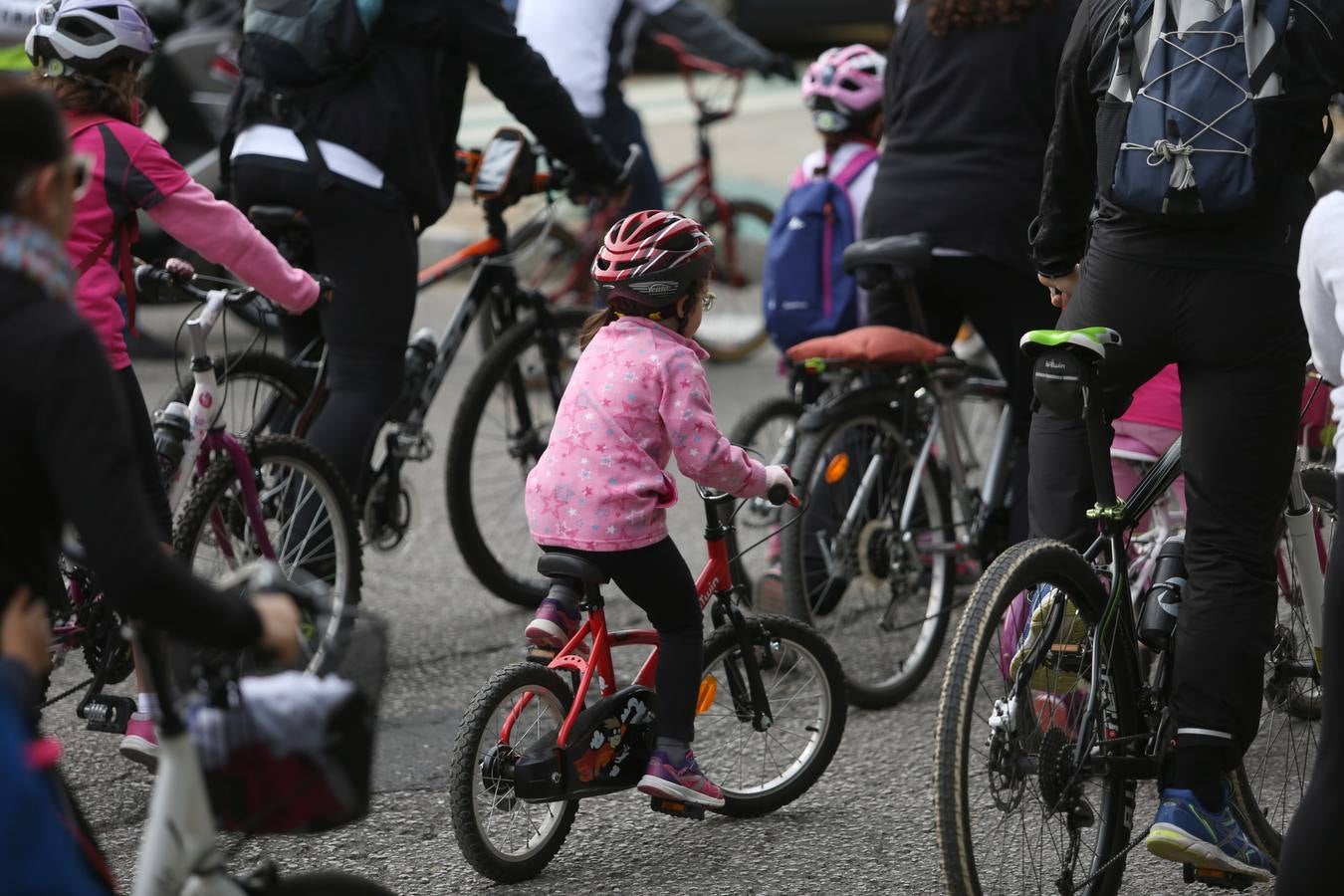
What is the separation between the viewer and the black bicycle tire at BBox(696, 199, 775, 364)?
8805mm

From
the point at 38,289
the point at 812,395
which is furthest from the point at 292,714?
the point at 812,395

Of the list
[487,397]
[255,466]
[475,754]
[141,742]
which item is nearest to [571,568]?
[475,754]

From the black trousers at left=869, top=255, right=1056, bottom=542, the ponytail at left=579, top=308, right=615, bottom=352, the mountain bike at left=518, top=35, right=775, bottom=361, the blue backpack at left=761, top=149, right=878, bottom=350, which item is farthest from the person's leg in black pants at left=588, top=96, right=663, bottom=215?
the ponytail at left=579, top=308, right=615, bottom=352

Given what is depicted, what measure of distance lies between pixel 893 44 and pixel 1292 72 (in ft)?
6.48

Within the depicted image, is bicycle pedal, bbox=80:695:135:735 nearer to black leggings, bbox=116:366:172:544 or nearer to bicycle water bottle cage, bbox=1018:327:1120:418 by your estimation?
black leggings, bbox=116:366:172:544

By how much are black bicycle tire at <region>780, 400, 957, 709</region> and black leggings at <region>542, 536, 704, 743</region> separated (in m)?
0.88

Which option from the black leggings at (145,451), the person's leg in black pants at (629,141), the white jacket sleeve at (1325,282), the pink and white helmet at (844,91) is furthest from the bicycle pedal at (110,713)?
the person's leg in black pants at (629,141)

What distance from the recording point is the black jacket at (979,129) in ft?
16.1

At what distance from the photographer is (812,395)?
526 centimetres

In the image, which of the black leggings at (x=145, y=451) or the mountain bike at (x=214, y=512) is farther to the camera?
the mountain bike at (x=214, y=512)

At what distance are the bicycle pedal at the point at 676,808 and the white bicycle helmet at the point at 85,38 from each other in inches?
80.4

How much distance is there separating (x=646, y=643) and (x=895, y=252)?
5.18ft

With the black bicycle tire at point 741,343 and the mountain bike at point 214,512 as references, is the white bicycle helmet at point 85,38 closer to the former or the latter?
the mountain bike at point 214,512

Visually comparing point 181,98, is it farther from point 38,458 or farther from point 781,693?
point 38,458
